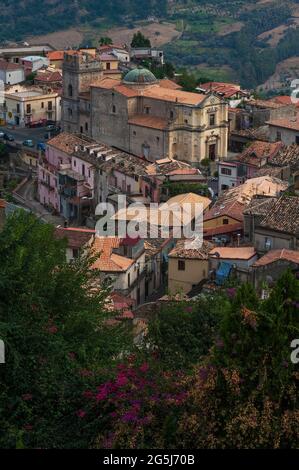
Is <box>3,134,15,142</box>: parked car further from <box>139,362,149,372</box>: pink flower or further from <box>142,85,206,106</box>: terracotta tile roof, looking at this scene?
<box>139,362,149,372</box>: pink flower

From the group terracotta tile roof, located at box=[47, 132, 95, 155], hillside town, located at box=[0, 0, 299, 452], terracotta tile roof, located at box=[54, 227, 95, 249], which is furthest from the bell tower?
terracotta tile roof, located at box=[54, 227, 95, 249]

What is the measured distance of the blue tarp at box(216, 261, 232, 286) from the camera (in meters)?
27.6

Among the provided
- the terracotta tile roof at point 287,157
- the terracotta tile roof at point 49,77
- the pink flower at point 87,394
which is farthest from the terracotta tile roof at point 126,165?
the pink flower at point 87,394

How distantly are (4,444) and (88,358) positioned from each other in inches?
112

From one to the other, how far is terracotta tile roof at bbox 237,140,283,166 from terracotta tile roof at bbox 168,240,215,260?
1042cm

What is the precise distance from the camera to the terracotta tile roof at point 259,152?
3995cm

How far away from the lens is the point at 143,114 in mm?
46562

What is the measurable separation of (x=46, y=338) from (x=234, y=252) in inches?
548

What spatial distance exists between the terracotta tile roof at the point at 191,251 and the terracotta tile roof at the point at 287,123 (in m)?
13.4

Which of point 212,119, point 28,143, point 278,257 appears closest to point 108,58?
point 28,143

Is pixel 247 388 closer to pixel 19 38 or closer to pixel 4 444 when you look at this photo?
pixel 4 444

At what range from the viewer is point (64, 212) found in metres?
42.4

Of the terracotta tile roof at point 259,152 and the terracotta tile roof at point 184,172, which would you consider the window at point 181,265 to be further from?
the terracotta tile roof at point 259,152
